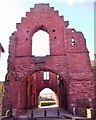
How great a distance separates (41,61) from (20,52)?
2.30m

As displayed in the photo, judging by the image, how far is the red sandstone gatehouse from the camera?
750 inches

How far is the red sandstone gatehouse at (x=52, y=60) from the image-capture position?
62.5 ft

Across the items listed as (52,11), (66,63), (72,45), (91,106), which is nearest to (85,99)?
(91,106)

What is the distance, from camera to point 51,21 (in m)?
21.5

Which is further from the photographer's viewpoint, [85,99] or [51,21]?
[51,21]

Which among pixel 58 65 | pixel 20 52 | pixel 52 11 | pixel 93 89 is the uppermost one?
pixel 52 11

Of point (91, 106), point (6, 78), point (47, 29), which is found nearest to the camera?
point (91, 106)

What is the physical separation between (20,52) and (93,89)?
7679 millimetres

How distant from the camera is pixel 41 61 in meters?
20.0

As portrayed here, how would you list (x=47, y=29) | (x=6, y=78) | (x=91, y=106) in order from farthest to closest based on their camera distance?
(x=47, y=29), (x=6, y=78), (x=91, y=106)

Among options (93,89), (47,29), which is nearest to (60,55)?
(47,29)

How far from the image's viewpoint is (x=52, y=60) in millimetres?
20047

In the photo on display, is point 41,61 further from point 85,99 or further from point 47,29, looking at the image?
point 85,99

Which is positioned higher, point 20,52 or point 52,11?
point 52,11
